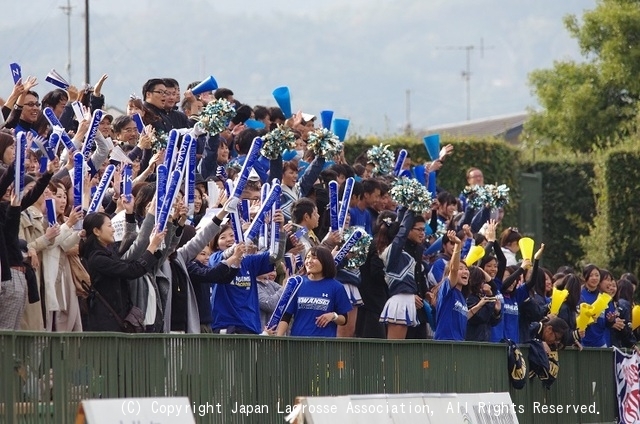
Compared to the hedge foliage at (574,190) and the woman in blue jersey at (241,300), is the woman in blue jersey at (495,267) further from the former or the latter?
the hedge foliage at (574,190)

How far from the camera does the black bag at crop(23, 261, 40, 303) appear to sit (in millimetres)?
11336

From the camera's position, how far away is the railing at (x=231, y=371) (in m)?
9.25

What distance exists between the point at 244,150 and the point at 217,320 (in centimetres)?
373

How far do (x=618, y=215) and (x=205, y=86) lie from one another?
1467cm

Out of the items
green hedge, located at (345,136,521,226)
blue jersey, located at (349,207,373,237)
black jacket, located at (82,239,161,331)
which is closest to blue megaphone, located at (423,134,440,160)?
→ blue jersey, located at (349,207,373,237)

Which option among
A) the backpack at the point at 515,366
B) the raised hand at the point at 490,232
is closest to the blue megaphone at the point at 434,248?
the raised hand at the point at 490,232

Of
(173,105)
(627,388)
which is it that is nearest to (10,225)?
(173,105)

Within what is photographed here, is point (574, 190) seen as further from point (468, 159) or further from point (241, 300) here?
point (241, 300)

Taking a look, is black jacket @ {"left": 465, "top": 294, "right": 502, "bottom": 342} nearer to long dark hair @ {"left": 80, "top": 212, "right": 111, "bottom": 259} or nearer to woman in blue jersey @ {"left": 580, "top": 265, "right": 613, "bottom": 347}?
woman in blue jersey @ {"left": 580, "top": 265, "right": 613, "bottom": 347}

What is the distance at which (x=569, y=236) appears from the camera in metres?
32.2

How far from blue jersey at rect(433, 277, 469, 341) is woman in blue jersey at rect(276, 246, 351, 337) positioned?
5.89 feet

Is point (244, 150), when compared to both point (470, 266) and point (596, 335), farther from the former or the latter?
point (596, 335)

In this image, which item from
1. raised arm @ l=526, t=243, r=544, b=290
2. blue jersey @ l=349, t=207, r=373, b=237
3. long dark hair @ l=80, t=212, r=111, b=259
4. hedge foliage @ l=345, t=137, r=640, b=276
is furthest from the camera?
hedge foliage @ l=345, t=137, r=640, b=276

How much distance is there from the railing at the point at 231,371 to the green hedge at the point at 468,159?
13733mm
